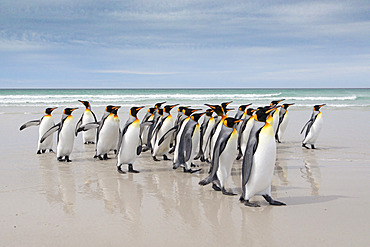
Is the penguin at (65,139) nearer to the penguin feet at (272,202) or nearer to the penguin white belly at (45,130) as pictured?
the penguin white belly at (45,130)

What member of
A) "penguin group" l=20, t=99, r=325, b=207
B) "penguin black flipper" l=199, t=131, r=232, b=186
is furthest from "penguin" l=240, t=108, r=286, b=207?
"penguin black flipper" l=199, t=131, r=232, b=186

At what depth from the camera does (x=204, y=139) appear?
7301 millimetres

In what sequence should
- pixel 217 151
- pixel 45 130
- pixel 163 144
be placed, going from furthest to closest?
pixel 45 130, pixel 163 144, pixel 217 151

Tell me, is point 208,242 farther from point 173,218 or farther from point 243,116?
point 243,116

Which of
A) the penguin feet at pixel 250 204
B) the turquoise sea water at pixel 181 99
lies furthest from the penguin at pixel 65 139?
the turquoise sea water at pixel 181 99

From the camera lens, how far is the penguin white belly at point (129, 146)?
19.2ft

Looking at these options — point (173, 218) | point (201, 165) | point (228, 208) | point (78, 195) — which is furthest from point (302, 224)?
point (201, 165)

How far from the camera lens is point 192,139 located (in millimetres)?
6105

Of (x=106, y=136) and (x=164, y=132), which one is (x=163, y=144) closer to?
(x=164, y=132)

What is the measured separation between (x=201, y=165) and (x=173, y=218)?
290 cm

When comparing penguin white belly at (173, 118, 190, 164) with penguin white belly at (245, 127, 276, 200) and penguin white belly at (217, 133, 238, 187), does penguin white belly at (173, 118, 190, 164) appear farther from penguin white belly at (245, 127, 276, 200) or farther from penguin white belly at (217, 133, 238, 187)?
penguin white belly at (245, 127, 276, 200)

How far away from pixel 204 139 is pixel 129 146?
6.12 feet

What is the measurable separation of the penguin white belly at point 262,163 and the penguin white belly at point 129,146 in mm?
2394

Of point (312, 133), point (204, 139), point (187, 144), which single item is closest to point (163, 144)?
point (204, 139)
